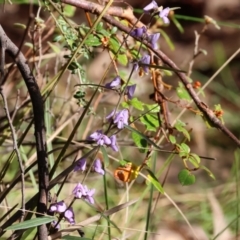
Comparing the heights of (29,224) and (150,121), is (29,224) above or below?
below

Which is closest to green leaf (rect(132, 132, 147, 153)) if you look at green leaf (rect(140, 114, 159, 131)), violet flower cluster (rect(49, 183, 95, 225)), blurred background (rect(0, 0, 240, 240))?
green leaf (rect(140, 114, 159, 131))

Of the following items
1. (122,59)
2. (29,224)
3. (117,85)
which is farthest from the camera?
(122,59)

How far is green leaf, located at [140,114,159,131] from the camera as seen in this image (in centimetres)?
115

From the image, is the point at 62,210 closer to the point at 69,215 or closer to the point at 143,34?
the point at 69,215

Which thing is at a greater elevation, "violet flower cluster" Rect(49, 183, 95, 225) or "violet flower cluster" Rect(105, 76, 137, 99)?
"violet flower cluster" Rect(105, 76, 137, 99)

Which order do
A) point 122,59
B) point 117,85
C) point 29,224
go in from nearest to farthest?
1. point 29,224
2. point 117,85
3. point 122,59

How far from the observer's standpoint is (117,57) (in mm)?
1179

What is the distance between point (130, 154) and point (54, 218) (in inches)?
58.0

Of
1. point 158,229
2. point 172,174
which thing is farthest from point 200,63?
point 158,229

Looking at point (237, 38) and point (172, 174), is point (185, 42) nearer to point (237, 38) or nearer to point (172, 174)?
point (237, 38)

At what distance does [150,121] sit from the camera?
116cm

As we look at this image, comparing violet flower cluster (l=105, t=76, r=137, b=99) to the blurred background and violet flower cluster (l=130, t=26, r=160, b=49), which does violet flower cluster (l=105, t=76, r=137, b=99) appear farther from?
the blurred background

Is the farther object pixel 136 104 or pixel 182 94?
pixel 182 94

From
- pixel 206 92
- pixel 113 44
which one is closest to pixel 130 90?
pixel 113 44
